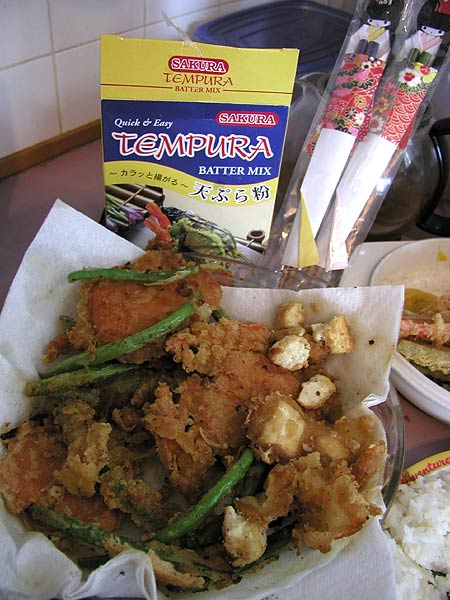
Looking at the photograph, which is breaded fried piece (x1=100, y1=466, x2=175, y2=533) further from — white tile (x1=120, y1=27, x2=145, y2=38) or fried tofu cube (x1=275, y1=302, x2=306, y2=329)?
white tile (x1=120, y1=27, x2=145, y2=38)

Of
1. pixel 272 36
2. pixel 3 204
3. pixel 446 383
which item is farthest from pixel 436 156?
pixel 3 204

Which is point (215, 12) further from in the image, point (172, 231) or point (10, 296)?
point (10, 296)

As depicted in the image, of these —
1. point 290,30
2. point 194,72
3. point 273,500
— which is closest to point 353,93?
point 194,72

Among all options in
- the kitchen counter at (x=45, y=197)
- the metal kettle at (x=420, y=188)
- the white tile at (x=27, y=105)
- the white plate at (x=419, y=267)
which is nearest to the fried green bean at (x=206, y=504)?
the kitchen counter at (x=45, y=197)

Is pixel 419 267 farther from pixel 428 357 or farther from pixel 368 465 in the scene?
pixel 368 465

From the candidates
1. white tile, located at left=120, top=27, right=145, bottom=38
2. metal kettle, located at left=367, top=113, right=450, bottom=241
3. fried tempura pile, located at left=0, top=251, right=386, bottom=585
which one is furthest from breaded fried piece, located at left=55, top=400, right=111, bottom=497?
white tile, located at left=120, top=27, right=145, bottom=38
